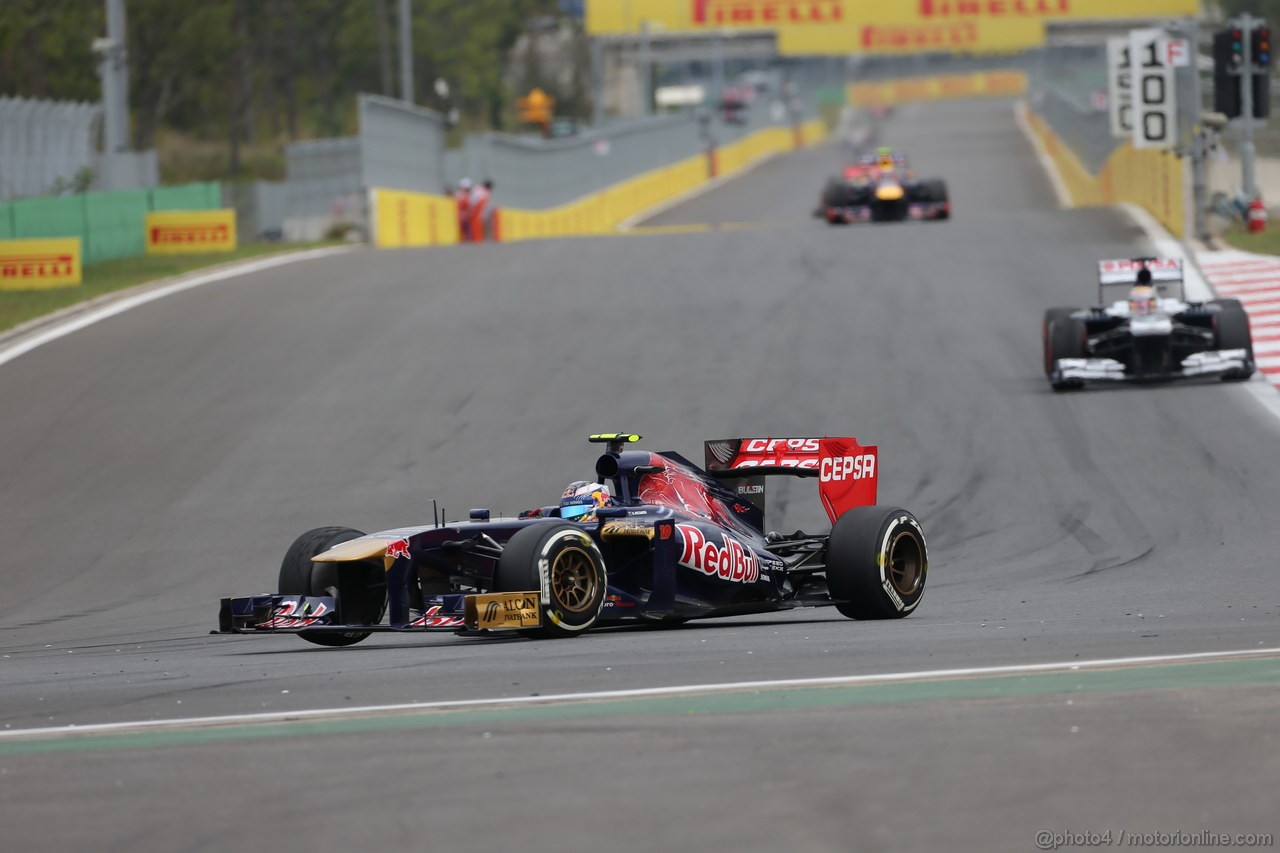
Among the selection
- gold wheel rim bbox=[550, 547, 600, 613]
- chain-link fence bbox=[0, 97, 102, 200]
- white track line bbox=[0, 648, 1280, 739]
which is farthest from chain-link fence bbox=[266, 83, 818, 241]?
white track line bbox=[0, 648, 1280, 739]

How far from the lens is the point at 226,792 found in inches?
239

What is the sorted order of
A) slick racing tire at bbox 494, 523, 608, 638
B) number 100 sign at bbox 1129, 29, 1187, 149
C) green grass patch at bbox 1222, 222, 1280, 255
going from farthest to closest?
number 100 sign at bbox 1129, 29, 1187, 149
green grass patch at bbox 1222, 222, 1280, 255
slick racing tire at bbox 494, 523, 608, 638

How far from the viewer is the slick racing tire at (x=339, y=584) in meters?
9.90

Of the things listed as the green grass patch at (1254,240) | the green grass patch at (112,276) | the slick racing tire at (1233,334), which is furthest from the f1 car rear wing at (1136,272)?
the green grass patch at (112,276)

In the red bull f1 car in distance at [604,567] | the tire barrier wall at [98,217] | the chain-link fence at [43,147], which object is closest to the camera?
the red bull f1 car in distance at [604,567]

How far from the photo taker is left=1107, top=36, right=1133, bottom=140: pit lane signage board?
1353 inches

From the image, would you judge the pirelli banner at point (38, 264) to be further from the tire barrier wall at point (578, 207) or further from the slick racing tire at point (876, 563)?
the slick racing tire at point (876, 563)

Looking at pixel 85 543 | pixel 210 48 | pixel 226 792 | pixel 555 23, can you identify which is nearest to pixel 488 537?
pixel 226 792

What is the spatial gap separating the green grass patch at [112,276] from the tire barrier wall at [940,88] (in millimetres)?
99992

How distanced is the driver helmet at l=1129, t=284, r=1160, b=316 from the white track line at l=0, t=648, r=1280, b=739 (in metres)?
12.4

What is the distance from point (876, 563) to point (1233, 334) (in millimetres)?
10488

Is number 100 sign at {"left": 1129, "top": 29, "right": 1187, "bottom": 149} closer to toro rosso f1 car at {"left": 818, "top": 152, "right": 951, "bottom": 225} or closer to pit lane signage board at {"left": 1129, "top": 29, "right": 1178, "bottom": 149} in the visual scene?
pit lane signage board at {"left": 1129, "top": 29, "right": 1178, "bottom": 149}

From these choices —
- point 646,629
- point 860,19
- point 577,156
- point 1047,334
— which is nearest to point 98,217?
point 1047,334

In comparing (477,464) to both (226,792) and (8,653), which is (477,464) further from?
(226,792)
